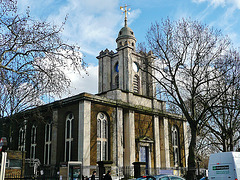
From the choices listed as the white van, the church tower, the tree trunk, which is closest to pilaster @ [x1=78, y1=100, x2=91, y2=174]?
the church tower

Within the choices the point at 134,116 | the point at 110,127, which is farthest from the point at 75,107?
the point at 134,116

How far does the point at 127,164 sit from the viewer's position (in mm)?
26969

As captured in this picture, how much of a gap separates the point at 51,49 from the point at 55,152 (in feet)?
57.6

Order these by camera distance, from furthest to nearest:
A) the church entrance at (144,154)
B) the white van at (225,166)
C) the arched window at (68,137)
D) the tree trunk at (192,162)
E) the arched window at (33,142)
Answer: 1. the arched window at (33,142)
2. the church entrance at (144,154)
3. the arched window at (68,137)
4. the tree trunk at (192,162)
5. the white van at (225,166)

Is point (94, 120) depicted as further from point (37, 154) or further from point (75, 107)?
point (37, 154)

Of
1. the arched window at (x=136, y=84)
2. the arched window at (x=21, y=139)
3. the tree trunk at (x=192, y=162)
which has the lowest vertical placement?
the tree trunk at (x=192, y=162)

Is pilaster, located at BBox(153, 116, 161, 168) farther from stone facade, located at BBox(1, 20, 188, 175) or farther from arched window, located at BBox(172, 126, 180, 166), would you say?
arched window, located at BBox(172, 126, 180, 166)

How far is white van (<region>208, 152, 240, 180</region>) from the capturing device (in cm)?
1532

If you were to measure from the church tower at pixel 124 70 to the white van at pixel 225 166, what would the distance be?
52.8ft

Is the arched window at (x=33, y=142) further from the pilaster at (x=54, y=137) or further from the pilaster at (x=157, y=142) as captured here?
the pilaster at (x=157, y=142)

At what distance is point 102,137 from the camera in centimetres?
2609

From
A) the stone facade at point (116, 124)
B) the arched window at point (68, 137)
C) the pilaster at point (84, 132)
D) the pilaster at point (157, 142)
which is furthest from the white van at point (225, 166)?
the pilaster at point (157, 142)

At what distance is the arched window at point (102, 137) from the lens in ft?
83.5

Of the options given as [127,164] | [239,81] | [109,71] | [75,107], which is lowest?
[127,164]
